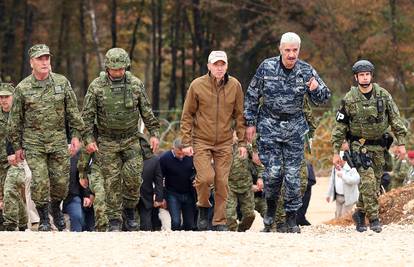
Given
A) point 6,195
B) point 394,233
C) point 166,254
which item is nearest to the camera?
point 166,254

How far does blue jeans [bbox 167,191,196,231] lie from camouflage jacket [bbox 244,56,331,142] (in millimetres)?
5166

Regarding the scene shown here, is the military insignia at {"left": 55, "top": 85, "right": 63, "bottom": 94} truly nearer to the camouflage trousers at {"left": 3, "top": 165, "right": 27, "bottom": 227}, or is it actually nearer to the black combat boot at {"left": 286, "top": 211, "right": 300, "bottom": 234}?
the camouflage trousers at {"left": 3, "top": 165, "right": 27, "bottom": 227}

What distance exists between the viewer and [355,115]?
1574cm

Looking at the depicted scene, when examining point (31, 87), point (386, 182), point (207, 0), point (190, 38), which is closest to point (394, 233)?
point (31, 87)

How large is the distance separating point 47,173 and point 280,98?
295cm

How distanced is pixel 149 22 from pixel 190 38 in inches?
95.2

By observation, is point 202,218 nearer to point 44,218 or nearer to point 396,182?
point 44,218

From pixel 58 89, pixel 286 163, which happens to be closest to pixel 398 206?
pixel 286 163

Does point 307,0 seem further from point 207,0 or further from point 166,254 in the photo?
point 166,254

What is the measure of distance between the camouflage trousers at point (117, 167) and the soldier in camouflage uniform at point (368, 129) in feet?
8.08

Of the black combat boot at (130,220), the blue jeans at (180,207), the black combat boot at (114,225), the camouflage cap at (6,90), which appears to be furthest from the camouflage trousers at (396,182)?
the camouflage cap at (6,90)

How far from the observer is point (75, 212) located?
62.6ft

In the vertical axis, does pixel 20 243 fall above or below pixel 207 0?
below

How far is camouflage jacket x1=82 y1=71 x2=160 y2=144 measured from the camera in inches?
625
